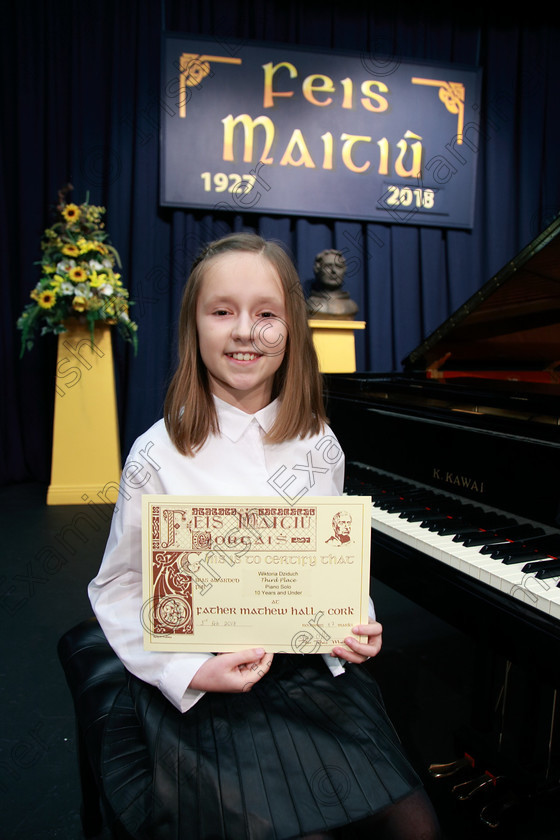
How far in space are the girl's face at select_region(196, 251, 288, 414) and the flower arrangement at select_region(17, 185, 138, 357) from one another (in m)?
3.03

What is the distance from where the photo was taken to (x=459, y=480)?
147 cm

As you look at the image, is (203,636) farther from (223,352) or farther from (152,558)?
(223,352)

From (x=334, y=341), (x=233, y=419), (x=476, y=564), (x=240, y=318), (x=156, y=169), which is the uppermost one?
(x=156, y=169)

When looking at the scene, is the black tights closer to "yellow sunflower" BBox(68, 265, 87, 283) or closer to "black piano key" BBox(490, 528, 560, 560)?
"black piano key" BBox(490, 528, 560, 560)

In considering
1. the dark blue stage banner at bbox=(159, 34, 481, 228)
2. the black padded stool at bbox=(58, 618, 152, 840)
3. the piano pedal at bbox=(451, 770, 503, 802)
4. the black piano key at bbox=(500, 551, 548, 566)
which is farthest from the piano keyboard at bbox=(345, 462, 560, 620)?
the dark blue stage banner at bbox=(159, 34, 481, 228)

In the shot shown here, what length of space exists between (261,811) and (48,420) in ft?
14.2

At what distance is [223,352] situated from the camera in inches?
41.8

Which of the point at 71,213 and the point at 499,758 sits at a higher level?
the point at 71,213

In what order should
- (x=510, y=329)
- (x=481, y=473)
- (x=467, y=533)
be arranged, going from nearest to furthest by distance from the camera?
(x=467, y=533) → (x=481, y=473) → (x=510, y=329)

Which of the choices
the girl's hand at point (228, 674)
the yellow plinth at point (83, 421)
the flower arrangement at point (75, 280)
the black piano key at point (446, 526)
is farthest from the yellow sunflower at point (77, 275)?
the girl's hand at point (228, 674)

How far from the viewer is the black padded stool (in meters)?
0.85

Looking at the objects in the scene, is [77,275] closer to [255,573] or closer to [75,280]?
[75,280]

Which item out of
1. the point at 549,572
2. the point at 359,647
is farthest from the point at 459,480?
the point at 359,647

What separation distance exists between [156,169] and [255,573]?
432cm
